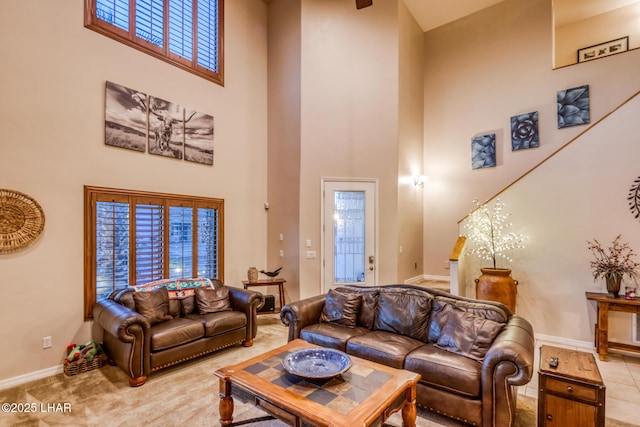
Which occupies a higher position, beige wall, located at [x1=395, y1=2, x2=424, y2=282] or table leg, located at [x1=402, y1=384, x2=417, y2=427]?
beige wall, located at [x1=395, y1=2, x2=424, y2=282]

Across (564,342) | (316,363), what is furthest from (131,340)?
(564,342)

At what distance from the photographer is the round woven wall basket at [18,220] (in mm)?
3277

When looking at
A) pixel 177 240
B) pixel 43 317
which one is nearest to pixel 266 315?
pixel 177 240

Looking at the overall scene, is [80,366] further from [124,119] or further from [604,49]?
[604,49]

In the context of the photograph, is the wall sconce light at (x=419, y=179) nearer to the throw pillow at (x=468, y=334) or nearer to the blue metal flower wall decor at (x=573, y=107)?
the blue metal flower wall decor at (x=573, y=107)

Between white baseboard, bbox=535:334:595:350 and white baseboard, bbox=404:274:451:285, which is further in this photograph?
white baseboard, bbox=404:274:451:285

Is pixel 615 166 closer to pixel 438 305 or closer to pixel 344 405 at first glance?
pixel 438 305

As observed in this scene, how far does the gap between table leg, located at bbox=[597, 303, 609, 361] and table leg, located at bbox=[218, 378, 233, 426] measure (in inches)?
169

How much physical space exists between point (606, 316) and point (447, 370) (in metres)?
2.70

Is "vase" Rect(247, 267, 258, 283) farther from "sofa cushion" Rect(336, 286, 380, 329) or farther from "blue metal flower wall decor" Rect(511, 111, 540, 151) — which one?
"blue metal flower wall decor" Rect(511, 111, 540, 151)

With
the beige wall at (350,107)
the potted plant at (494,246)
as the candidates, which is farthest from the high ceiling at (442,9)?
the potted plant at (494,246)

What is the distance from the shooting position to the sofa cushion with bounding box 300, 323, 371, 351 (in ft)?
10.8

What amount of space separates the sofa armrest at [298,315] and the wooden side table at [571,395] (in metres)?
2.27

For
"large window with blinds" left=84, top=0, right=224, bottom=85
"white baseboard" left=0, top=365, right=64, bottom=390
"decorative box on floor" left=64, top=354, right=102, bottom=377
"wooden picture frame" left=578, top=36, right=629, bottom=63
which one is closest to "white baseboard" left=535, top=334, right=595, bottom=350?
"wooden picture frame" left=578, top=36, right=629, bottom=63
